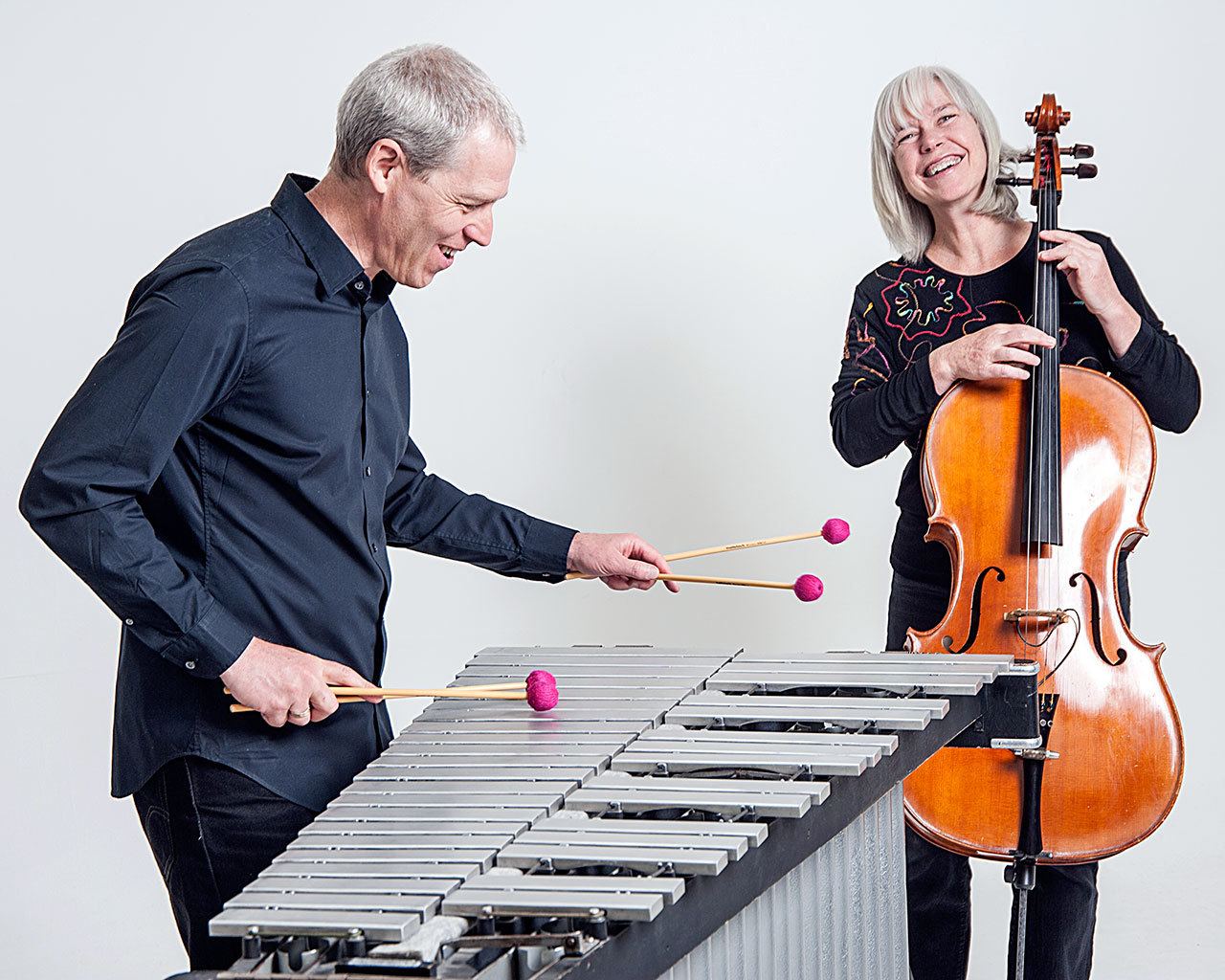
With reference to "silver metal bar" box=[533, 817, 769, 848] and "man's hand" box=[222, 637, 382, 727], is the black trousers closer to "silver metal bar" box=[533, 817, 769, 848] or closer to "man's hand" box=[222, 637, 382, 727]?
"silver metal bar" box=[533, 817, 769, 848]

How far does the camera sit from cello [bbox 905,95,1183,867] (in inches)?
116

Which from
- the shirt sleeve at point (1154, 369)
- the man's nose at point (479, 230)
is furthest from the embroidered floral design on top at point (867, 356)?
the man's nose at point (479, 230)

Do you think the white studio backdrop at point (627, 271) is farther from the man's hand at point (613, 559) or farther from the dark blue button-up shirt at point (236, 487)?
the dark blue button-up shirt at point (236, 487)

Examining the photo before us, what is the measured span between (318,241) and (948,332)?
1.39m

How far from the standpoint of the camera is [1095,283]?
306 cm

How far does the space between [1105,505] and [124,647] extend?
1.75 meters

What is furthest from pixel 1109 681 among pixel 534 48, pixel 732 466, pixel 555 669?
pixel 534 48

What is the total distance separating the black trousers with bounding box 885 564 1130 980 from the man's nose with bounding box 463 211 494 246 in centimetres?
120

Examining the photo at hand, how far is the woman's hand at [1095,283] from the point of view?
3047 mm

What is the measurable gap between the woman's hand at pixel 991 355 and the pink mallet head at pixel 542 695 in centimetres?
111

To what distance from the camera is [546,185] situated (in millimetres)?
4758

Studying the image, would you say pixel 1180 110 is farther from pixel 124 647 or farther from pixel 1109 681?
pixel 124 647

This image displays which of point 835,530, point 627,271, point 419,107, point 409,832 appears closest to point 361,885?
point 409,832

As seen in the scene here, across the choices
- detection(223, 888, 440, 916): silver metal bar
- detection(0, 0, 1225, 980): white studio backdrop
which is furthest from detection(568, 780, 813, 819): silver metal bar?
detection(0, 0, 1225, 980): white studio backdrop
